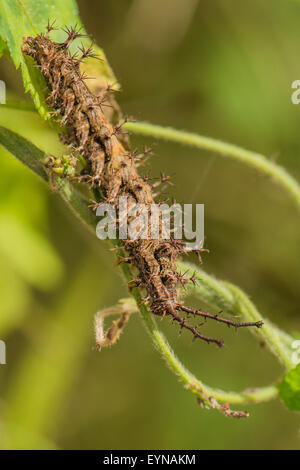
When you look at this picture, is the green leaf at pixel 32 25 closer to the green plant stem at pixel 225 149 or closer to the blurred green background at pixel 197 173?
the green plant stem at pixel 225 149

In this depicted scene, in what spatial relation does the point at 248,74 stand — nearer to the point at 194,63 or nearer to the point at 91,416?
the point at 194,63

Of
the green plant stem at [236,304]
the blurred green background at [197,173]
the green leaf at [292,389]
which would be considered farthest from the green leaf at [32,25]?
the blurred green background at [197,173]

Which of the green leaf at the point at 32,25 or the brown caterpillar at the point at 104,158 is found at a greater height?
the green leaf at the point at 32,25

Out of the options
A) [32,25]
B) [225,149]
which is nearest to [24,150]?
[32,25]

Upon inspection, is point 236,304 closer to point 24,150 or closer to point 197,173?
point 24,150
